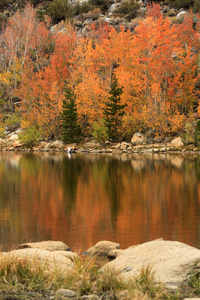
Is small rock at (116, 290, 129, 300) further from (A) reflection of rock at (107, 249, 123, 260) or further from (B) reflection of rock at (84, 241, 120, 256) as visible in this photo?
(B) reflection of rock at (84, 241, 120, 256)

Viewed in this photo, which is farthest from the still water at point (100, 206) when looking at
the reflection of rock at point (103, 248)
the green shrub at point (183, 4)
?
the green shrub at point (183, 4)

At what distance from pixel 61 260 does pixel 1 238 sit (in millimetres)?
4119

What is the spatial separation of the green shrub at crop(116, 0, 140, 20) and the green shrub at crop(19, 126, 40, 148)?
137ft

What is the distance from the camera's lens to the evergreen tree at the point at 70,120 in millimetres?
49812

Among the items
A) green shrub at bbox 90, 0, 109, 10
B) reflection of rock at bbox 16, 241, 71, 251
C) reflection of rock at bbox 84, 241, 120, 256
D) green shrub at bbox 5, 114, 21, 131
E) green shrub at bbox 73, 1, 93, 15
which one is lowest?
reflection of rock at bbox 84, 241, 120, 256

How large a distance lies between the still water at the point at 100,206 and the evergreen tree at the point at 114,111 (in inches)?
820

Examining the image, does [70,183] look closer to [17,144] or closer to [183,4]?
[17,144]

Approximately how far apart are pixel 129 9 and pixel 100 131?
4830 cm

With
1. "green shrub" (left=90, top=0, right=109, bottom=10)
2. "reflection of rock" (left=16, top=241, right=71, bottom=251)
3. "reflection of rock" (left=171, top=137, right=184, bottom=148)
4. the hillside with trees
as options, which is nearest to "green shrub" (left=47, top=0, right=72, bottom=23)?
"green shrub" (left=90, top=0, right=109, bottom=10)

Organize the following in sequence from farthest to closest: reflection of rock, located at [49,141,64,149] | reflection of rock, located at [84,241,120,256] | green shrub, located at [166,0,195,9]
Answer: green shrub, located at [166,0,195,9] → reflection of rock, located at [49,141,64,149] → reflection of rock, located at [84,241,120,256]

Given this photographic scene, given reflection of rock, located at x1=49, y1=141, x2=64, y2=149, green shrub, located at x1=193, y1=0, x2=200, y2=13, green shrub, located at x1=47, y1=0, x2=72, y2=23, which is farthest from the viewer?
green shrub, located at x1=47, y1=0, x2=72, y2=23

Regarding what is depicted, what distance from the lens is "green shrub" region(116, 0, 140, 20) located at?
86.1m

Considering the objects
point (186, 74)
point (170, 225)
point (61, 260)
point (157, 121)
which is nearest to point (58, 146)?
point (157, 121)

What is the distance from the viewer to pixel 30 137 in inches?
2184
